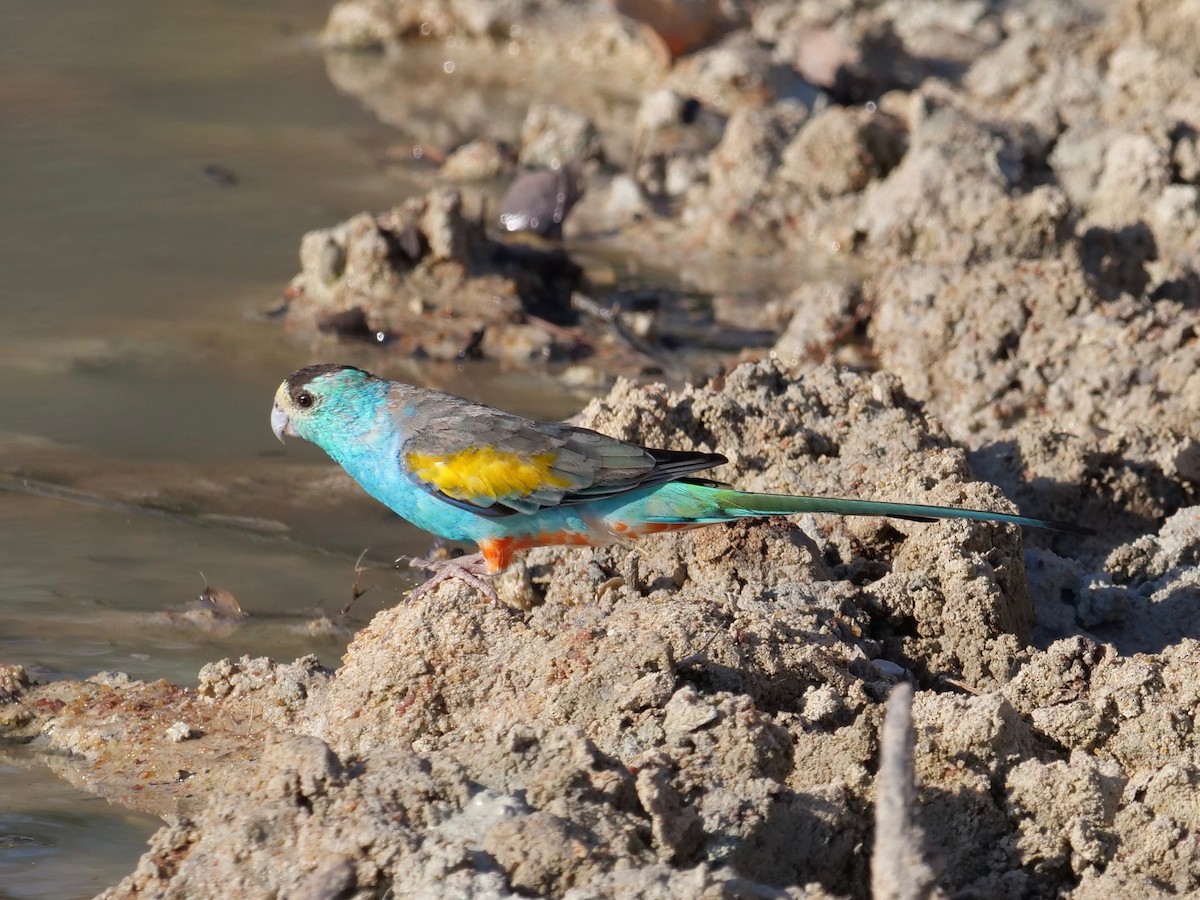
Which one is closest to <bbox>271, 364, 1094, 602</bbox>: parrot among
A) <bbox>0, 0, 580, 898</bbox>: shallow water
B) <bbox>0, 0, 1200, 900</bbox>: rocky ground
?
<bbox>0, 0, 1200, 900</bbox>: rocky ground

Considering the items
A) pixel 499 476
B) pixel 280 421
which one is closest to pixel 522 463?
pixel 499 476

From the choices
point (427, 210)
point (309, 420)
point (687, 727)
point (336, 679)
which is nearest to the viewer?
point (687, 727)

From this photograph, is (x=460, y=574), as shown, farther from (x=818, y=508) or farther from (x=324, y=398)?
(x=818, y=508)

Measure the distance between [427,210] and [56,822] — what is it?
4.44 meters

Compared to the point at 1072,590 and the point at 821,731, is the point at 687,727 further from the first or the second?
the point at 1072,590

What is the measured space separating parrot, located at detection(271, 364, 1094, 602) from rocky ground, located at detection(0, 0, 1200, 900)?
13cm

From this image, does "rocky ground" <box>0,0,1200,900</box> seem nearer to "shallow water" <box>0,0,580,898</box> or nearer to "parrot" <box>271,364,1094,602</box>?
"parrot" <box>271,364,1094,602</box>

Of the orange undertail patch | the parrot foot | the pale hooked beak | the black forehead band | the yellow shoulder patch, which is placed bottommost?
the parrot foot

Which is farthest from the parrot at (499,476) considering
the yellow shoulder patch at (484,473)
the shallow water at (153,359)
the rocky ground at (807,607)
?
the shallow water at (153,359)

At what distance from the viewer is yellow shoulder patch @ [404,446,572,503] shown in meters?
4.41

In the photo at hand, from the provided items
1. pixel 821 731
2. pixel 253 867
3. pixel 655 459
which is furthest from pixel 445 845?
pixel 655 459

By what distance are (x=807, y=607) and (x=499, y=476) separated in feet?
3.17

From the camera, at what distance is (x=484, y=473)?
445 centimetres

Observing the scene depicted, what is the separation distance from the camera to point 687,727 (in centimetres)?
328
